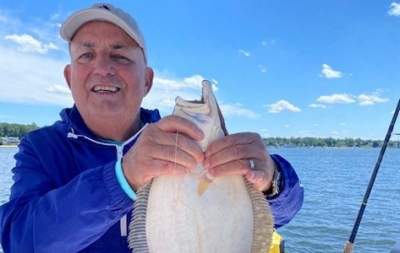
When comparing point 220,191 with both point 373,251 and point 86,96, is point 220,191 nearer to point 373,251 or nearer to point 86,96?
point 86,96

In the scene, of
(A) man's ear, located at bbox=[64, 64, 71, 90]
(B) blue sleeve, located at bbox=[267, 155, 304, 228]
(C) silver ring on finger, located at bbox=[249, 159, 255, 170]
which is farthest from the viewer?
(A) man's ear, located at bbox=[64, 64, 71, 90]

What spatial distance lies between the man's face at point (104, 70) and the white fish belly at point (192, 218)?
1017mm

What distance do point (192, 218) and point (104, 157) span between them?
3.60 feet

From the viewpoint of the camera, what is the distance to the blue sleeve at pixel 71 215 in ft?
4.97

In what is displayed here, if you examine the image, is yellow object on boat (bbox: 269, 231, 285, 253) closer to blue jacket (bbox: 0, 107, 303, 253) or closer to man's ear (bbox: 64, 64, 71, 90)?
blue jacket (bbox: 0, 107, 303, 253)

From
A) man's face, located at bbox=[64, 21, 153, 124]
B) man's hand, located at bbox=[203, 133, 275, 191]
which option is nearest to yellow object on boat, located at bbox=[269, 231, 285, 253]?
man's face, located at bbox=[64, 21, 153, 124]

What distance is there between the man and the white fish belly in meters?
0.06

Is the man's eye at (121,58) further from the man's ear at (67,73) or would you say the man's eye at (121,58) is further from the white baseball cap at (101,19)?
the man's ear at (67,73)

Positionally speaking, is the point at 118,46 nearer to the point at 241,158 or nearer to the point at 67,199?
the point at 67,199

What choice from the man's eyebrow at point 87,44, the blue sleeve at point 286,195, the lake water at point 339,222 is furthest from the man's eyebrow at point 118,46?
the lake water at point 339,222

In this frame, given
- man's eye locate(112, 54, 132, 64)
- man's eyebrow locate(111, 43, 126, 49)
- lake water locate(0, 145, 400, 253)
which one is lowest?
lake water locate(0, 145, 400, 253)

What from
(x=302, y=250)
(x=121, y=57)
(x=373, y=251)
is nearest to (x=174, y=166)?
(x=121, y=57)

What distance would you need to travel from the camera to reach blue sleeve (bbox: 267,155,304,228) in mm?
1765

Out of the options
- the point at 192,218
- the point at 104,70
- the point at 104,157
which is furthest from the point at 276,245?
the point at 192,218
